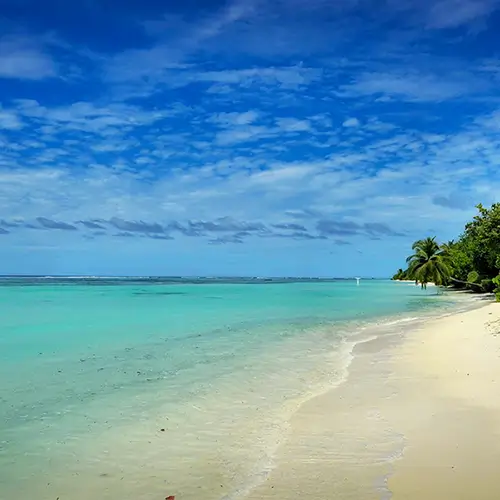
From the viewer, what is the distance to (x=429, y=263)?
68.6 meters

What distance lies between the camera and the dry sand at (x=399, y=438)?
5.16 m

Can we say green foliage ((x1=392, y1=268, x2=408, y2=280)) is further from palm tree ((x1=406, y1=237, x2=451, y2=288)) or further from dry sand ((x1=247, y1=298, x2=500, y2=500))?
dry sand ((x1=247, y1=298, x2=500, y2=500))

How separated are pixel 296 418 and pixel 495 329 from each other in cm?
1233

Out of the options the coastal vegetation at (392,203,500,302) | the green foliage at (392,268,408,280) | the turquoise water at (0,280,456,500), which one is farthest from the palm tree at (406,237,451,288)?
the green foliage at (392,268,408,280)

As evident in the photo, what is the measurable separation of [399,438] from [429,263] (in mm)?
65588

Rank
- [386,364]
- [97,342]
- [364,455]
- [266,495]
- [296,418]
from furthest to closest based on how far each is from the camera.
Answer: [97,342] → [386,364] → [296,418] → [364,455] → [266,495]

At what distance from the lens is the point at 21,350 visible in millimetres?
15758

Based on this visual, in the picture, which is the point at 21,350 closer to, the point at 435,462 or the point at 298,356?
the point at 298,356

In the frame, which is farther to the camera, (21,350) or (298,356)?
(21,350)

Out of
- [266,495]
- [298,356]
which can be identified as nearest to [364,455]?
[266,495]

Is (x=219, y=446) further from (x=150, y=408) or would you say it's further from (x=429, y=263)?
(x=429, y=263)

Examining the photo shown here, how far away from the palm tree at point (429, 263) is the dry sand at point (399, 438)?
59.2 m

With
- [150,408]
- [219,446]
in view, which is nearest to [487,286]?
[150,408]

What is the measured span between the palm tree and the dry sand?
5920 cm
